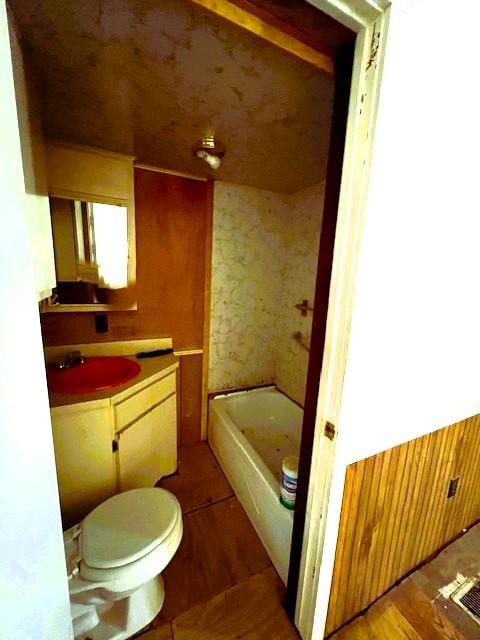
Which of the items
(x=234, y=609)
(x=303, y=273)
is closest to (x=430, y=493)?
(x=234, y=609)

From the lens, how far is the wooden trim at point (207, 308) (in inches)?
73.3

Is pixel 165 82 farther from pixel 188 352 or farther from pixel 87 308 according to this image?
pixel 188 352

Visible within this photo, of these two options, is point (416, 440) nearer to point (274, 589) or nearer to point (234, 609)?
point (274, 589)

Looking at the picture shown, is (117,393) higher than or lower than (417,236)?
lower

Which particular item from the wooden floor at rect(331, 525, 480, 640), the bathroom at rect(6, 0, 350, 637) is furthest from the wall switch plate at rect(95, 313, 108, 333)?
the wooden floor at rect(331, 525, 480, 640)

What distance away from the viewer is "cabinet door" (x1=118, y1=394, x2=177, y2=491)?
138 centimetres

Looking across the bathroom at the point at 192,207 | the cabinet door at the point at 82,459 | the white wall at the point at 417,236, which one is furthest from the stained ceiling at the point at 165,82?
the cabinet door at the point at 82,459

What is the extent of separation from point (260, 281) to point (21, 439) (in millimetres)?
1915

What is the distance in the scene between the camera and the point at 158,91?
910mm

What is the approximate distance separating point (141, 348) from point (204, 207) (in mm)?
1119

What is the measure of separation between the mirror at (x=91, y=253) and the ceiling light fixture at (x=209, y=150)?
1.91 feet

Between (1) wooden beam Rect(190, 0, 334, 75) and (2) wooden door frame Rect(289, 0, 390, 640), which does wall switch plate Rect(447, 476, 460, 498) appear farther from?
(1) wooden beam Rect(190, 0, 334, 75)

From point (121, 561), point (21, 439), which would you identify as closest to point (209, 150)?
point (21, 439)

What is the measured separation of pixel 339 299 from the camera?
73 cm
